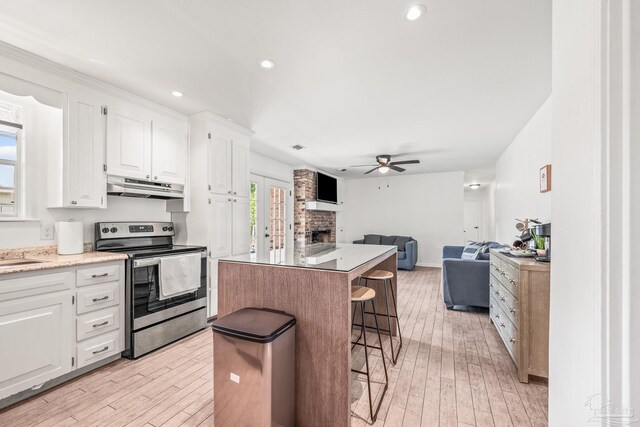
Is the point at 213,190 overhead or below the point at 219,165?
below

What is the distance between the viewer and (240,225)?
3.86 metres

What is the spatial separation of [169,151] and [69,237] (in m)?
1.30

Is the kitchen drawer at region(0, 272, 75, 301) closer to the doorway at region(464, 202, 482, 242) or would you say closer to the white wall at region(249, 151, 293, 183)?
the white wall at region(249, 151, 293, 183)

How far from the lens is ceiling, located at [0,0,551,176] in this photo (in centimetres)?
174

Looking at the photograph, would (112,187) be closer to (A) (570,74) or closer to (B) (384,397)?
(B) (384,397)

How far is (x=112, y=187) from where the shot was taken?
2750 millimetres

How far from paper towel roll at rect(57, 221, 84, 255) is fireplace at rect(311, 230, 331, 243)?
15.0ft

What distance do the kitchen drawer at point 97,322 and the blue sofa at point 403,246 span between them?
18.3 feet

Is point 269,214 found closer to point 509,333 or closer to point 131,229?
point 131,229

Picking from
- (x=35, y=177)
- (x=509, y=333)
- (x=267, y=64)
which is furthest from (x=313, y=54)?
(x=509, y=333)

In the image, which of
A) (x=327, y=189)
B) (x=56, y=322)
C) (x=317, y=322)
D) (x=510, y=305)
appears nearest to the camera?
(x=317, y=322)

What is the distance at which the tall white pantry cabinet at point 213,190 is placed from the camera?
3385 millimetres

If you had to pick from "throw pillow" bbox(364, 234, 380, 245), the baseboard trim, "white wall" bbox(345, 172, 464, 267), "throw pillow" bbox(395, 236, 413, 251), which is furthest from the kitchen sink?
the baseboard trim
